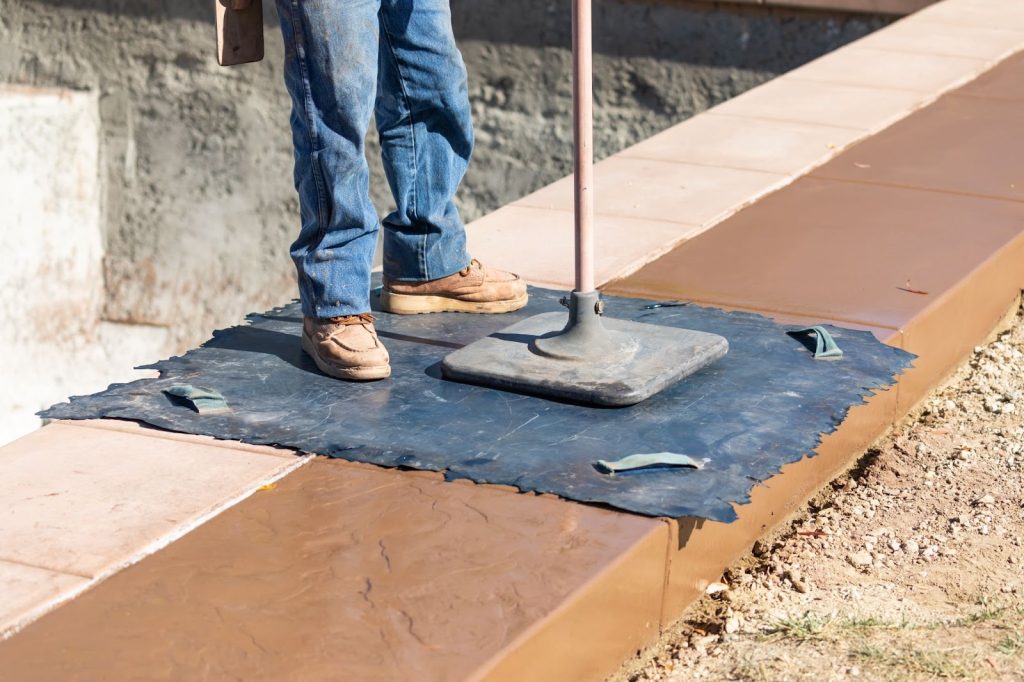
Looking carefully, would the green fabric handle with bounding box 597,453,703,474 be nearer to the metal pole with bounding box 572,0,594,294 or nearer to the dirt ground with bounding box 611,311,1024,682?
the dirt ground with bounding box 611,311,1024,682

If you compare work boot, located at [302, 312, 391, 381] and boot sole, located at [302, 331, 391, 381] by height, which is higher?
work boot, located at [302, 312, 391, 381]

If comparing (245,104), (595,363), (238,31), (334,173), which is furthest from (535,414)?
(245,104)

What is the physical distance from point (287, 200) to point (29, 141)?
1.65 metres

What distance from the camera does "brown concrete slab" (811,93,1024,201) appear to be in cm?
438

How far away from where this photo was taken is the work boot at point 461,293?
3402 millimetres

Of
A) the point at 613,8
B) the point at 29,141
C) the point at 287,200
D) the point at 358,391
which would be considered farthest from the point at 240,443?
the point at 29,141

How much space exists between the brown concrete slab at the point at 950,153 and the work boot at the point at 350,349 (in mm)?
1966

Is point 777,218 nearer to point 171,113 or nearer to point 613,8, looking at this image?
point 613,8

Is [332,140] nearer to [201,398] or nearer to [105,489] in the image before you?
[201,398]

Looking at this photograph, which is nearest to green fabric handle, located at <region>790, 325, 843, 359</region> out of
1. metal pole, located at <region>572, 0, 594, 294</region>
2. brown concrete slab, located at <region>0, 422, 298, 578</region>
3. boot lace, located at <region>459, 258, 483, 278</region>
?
metal pole, located at <region>572, 0, 594, 294</region>

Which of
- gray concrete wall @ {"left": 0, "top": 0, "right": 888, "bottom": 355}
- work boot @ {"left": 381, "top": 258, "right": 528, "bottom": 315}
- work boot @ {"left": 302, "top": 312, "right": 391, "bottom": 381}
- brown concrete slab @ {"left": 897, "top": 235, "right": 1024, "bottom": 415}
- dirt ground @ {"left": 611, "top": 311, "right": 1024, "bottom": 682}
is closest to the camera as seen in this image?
dirt ground @ {"left": 611, "top": 311, "right": 1024, "bottom": 682}

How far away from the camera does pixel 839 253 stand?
380 cm

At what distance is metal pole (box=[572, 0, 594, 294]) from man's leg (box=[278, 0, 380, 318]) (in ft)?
1.34

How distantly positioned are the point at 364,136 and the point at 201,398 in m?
0.61
